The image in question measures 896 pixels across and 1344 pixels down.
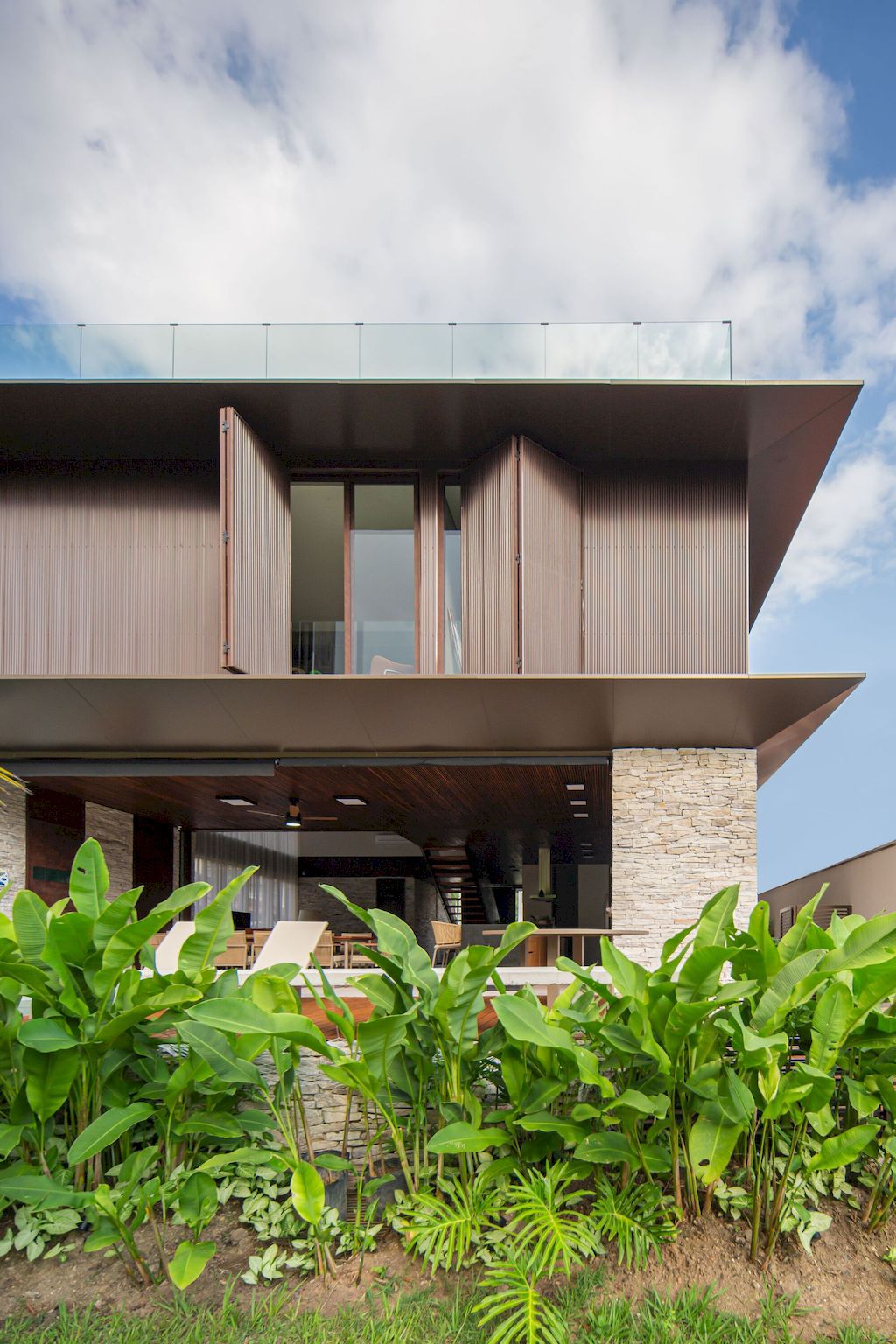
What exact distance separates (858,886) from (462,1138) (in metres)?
11.0

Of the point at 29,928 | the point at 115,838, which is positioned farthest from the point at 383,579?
the point at 29,928

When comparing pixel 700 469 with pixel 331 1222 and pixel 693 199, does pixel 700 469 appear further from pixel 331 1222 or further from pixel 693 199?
pixel 693 199

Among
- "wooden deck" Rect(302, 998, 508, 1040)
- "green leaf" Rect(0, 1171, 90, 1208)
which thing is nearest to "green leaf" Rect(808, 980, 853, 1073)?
"wooden deck" Rect(302, 998, 508, 1040)

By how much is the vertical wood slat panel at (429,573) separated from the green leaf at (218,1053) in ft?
26.2

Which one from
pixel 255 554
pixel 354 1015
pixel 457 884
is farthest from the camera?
pixel 457 884

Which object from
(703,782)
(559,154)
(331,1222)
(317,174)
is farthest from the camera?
(317,174)

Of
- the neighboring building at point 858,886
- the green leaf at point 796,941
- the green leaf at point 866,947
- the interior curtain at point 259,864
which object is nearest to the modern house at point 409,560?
the neighboring building at point 858,886

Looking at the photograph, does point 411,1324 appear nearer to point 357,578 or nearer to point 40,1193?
point 40,1193

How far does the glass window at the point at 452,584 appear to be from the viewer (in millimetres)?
10766

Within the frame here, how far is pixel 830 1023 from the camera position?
2.58 m

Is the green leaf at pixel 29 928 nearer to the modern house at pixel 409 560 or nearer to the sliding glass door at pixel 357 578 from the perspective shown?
the modern house at pixel 409 560

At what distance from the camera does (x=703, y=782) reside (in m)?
10.5

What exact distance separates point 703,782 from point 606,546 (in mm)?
3071

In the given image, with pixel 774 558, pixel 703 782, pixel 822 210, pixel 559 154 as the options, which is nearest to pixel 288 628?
pixel 703 782
